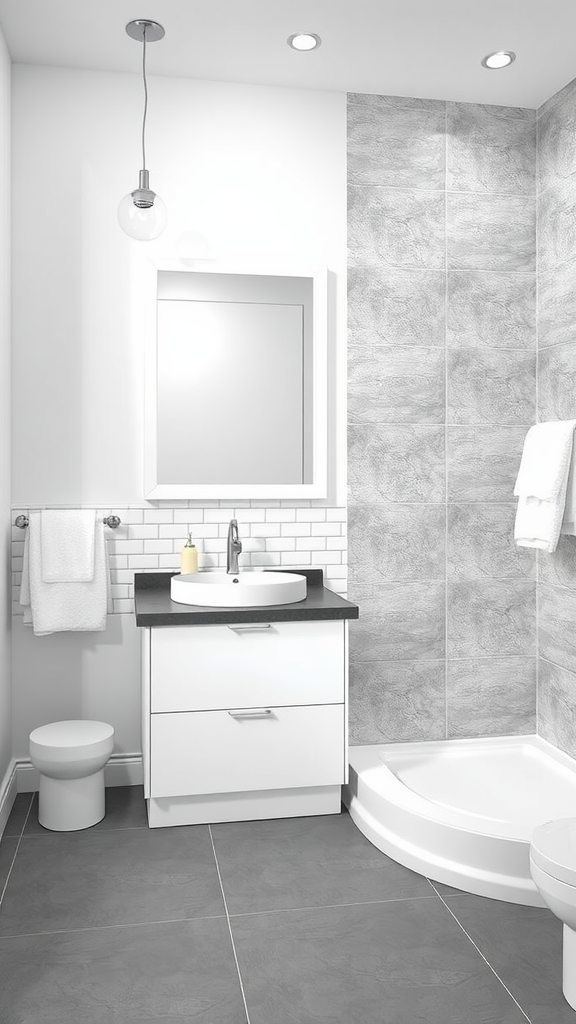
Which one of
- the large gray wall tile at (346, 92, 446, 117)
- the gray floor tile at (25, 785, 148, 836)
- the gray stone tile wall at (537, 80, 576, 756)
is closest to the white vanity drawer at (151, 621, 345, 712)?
the gray floor tile at (25, 785, 148, 836)

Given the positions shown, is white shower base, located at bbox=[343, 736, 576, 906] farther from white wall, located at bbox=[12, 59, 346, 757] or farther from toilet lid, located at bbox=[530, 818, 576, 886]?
white wall, located at bbox=[12, 59, 346, 757]

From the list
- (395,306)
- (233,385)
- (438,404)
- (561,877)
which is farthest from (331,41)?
(561,877)

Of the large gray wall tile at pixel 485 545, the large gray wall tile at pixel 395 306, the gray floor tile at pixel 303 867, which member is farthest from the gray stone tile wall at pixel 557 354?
the gray floor tile at pixel 303 867

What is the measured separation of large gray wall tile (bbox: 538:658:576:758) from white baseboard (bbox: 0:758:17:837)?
2140 millimetres

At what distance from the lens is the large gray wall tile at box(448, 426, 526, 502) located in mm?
3473

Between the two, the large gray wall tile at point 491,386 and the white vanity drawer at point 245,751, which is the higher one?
the large gray wall tile at point 491,386

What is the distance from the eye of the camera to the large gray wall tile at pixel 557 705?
331cm

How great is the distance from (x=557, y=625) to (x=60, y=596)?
6.44ft

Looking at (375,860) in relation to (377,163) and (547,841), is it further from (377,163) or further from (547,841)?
(377,163)

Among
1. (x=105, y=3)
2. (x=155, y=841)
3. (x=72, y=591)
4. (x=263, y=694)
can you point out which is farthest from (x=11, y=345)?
(x=155, y=841)

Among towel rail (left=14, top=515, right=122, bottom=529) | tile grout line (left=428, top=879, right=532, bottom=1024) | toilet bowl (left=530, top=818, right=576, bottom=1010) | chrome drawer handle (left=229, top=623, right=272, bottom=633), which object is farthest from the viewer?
towel rail (left=14, top=515, right=122, bottom=529)

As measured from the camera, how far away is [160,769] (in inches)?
111

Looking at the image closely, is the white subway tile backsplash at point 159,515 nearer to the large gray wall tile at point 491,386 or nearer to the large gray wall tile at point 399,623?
the large gray wall tile at point 399,623

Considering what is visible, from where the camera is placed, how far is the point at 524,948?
2.15m
